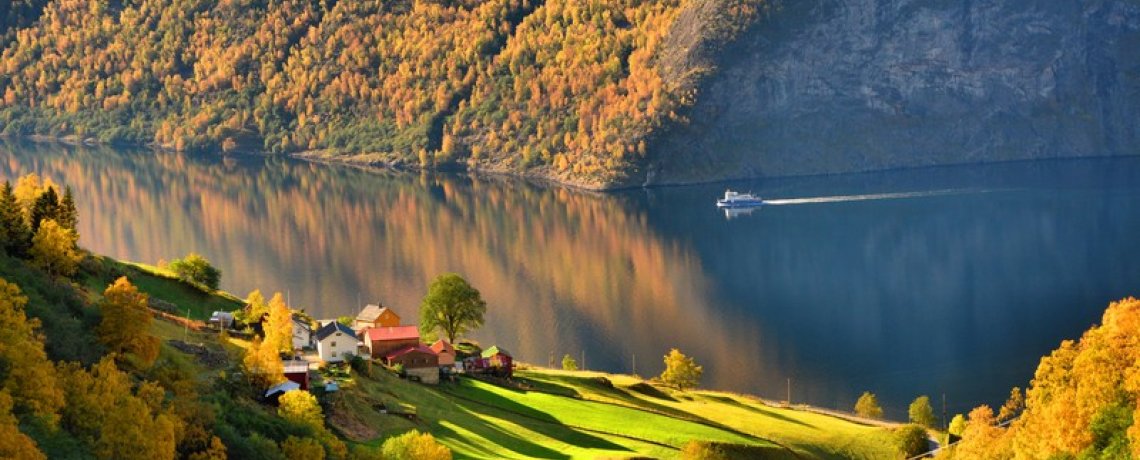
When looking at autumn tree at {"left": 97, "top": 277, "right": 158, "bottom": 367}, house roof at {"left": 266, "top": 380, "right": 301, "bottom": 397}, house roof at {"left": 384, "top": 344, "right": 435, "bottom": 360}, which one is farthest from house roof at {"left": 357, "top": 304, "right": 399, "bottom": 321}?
autumn tree at {"left": 97, "top": 277, "right": 158, "bottom": 367}

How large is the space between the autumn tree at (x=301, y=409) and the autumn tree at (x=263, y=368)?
2759 mm

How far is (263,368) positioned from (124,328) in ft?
21.4

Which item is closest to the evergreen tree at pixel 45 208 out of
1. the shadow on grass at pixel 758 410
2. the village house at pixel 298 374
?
the village house at pixel 298 374

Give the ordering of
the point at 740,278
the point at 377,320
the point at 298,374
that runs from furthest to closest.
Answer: the point at 740,278 < the point at 377,320 < the point at 298,374

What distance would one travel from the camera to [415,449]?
184ft

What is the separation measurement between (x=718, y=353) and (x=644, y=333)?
834cm

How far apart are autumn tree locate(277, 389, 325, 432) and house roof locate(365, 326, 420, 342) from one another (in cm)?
2245

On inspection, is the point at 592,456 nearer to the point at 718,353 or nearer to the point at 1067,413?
the point at 1067,413

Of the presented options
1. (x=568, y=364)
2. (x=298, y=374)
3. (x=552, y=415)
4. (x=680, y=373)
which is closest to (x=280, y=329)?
(x=298, y=374)

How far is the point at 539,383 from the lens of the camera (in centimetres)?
8531

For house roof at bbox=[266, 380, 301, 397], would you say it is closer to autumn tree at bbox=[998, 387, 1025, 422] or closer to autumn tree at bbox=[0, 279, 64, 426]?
autumn tree at bbox=[0, 279, 64, 426]

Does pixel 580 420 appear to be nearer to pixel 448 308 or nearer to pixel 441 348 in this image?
pixel 441 348

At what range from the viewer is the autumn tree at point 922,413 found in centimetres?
9175

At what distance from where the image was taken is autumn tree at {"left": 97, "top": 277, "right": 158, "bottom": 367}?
57.4 meters
